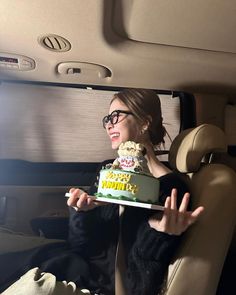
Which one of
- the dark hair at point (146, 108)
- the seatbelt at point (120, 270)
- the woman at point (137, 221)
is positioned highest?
the dark hair at point (146, 108)

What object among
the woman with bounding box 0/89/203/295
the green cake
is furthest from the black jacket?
the green cake

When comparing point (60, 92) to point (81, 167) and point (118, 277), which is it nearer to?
point (81, 167)

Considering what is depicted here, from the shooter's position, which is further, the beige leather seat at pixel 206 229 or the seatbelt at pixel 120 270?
the seatbelt at pixel 120 270

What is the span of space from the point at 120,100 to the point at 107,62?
0.15 metres

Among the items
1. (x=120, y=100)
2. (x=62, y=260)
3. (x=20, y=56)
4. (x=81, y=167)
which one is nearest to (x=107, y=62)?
(x=120, y=100)

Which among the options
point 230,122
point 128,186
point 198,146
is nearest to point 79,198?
point 128,186

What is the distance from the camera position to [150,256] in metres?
1.12

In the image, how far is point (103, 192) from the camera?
41.4 inches

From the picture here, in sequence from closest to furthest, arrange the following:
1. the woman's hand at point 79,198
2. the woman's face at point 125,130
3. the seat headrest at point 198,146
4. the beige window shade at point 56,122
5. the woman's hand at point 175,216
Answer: the woman's hand at point 175,216
the woman's hand at point 79,198
the seat headrest at point 198,146
the woman's face at point 125,130
the beige window shade at point 56,122

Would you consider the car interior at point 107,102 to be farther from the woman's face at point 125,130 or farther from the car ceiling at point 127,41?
the woman's face at point 125,130

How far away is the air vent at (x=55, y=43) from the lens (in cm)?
127

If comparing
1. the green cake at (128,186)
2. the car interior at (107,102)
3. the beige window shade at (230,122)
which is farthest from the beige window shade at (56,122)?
the green cake at (128,186)

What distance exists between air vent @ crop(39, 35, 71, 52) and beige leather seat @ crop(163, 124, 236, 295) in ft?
1.66

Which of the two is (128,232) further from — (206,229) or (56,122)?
(56,122)
